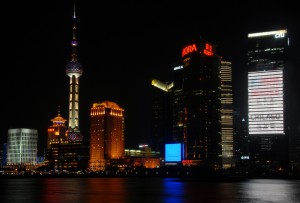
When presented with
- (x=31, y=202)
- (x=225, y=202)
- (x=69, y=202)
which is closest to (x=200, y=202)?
(x=225, y=202)

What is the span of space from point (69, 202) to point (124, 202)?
10.2 metres

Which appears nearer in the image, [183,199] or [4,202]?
[4,202]

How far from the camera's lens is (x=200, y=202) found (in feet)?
309

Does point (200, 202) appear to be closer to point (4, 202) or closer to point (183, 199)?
point (183, 199)

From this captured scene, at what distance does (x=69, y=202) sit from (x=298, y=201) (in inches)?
1700

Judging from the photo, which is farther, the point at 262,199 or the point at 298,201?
the point at 262,199

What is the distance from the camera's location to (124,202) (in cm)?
9538

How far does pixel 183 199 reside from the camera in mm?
102188

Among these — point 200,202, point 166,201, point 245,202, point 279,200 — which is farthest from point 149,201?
point 279,200

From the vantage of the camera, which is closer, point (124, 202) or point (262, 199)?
point (124, 202)

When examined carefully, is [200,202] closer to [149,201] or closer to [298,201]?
[149,201]

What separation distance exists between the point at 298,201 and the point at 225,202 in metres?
14.0

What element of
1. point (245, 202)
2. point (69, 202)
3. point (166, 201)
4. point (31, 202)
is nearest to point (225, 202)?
point (245, 202)

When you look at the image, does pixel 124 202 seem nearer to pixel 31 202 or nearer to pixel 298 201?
pixel 31 202
